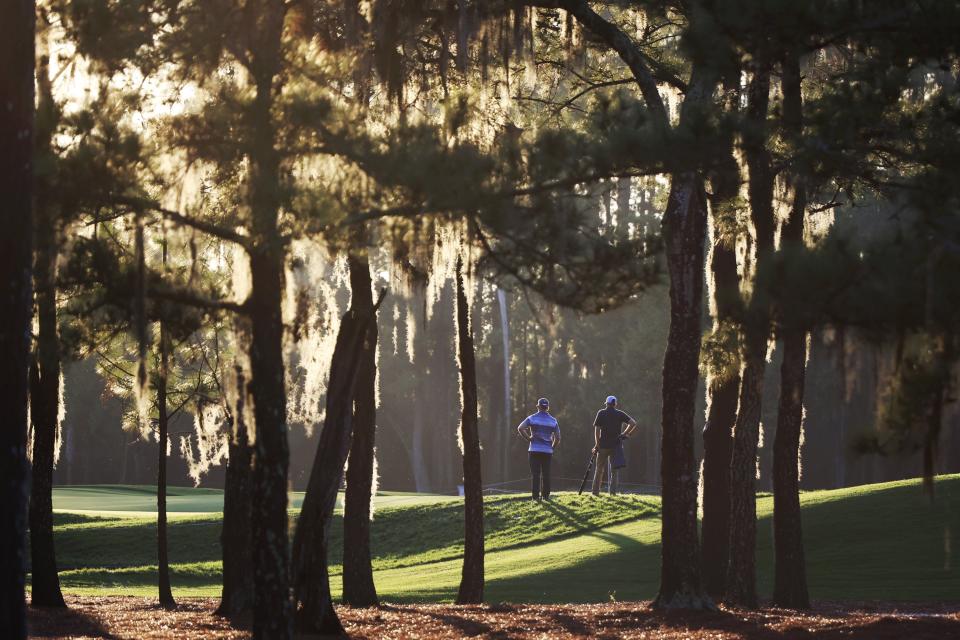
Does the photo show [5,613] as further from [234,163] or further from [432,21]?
[432,21]

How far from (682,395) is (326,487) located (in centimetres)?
367

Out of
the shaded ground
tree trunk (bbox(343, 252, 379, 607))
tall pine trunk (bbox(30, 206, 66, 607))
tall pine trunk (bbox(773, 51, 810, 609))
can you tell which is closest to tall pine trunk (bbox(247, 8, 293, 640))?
the shaded ground

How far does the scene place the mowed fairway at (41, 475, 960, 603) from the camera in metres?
18.5

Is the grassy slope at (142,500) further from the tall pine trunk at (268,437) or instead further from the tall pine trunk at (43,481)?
the tall pine trunk at (268,437)

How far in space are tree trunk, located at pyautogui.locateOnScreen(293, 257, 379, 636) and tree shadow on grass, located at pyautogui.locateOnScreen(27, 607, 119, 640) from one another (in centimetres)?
186

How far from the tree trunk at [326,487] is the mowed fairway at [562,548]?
6.41 metres

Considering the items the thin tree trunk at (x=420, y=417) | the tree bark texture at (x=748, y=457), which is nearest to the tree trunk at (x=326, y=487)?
the tree bark texture at (x=748, y=457)

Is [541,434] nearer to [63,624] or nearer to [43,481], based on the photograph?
[43,481]

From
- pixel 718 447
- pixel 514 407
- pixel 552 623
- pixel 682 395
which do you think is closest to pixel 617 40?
pixel 682 395

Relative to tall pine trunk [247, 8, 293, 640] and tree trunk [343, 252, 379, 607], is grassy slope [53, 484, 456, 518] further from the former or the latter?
tall pine trunk [247, 8, 293, 640]

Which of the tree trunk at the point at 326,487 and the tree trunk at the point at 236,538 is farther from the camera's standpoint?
the tree trunk at the point at 236,538

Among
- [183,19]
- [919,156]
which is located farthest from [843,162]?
[183,19]

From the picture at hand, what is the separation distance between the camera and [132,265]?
32.5 ft

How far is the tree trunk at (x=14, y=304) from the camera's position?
7.91m
